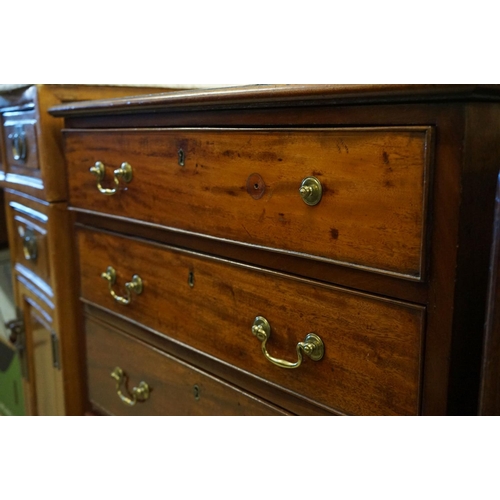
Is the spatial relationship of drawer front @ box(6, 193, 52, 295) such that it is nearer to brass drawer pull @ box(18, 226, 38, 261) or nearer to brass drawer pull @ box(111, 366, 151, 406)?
brass drawer pull @ box(18, 226, 38, 261)

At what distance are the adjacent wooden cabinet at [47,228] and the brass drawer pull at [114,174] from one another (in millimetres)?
179

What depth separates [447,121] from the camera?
0.44 meters

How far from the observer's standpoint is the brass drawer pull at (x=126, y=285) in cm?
83

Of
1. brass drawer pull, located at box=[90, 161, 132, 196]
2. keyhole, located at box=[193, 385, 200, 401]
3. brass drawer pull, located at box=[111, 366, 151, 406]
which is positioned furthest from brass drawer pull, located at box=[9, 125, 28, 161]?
keyhole, located at box=[193, 385, 200, 401]

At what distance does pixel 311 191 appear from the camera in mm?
537

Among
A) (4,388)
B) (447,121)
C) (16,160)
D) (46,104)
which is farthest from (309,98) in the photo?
(4,388)

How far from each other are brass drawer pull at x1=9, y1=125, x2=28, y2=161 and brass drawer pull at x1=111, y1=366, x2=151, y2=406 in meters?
0.48

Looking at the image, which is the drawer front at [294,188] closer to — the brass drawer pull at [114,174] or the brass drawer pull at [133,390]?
the brass drawer pull at [114,174]

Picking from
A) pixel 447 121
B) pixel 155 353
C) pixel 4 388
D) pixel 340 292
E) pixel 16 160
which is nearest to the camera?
pixel 447 121

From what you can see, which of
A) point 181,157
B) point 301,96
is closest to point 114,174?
point 181,157

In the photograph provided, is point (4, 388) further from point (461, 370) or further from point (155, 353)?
point (461, 370)

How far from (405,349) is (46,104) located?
2.58ft

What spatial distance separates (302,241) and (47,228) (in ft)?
2.10

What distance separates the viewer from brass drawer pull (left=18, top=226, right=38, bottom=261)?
1.11 metres
